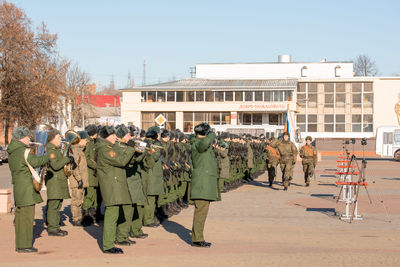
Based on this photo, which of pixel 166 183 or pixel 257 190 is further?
pixel 257 190

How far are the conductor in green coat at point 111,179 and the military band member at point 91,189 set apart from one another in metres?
3.02

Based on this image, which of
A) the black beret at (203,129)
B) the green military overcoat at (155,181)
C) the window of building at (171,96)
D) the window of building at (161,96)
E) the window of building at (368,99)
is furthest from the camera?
the window of building at (368,99)

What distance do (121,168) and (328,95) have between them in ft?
247

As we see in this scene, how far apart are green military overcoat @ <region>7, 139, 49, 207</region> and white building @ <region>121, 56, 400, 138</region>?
2576 inches

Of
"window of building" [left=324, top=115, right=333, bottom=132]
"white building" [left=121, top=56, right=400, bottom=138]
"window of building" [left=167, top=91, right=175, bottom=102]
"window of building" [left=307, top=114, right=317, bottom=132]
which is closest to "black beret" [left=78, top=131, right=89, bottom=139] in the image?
"white building" [left=121, top=56, right=400, bottom=138]

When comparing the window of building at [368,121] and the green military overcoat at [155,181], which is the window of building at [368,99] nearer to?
the window of building at [368,121]

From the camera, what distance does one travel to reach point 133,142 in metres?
9.33

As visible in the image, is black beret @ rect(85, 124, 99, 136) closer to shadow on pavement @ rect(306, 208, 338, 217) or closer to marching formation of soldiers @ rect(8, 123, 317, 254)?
marching formation of soldiers @ rect(8, 123, 317, 254)

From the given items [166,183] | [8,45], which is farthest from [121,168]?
[8,45]

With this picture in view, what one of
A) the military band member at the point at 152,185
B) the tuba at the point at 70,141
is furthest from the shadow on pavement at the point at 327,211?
the tuba at the point at 70,141

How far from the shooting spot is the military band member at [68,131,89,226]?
12.1 m

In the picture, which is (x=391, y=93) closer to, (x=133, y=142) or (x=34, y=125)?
(x=34, y=125)

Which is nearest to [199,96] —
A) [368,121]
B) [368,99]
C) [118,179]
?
[368,99]

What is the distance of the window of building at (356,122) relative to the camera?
8225cm
